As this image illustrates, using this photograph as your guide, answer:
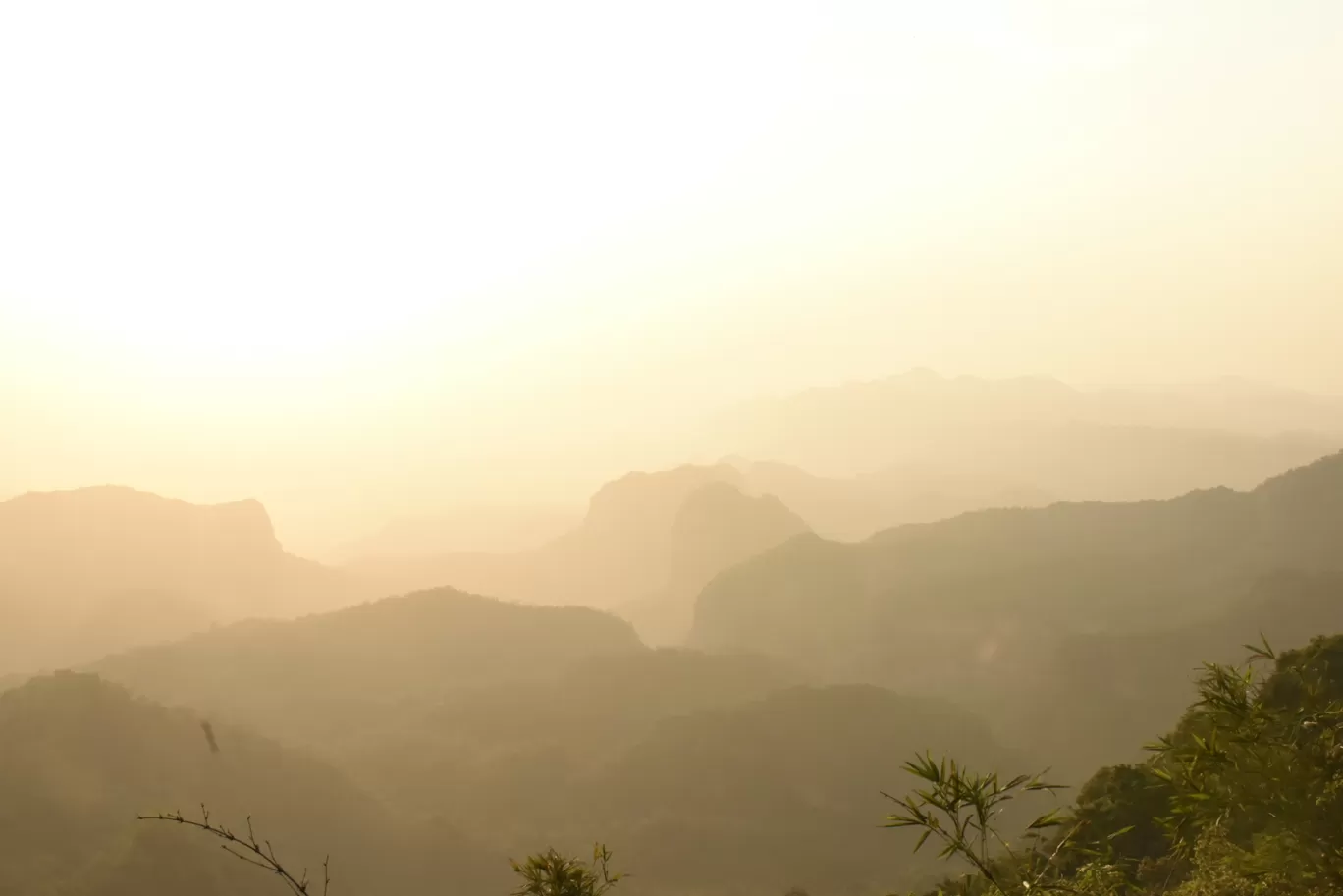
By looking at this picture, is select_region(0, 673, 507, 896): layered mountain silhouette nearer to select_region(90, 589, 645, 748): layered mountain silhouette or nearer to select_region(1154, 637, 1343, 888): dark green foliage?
select_region(90, 589, 645, 748): layered mountain silhouette

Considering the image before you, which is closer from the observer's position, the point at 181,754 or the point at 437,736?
the point at 181,754

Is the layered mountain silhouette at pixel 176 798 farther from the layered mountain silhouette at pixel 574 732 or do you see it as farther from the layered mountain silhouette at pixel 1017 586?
the layered mountain silhouette at pixel 1017 586

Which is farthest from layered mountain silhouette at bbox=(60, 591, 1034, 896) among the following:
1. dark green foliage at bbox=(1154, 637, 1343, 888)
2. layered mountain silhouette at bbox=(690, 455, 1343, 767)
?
dark green foliage at bbox=(1154, 637, 1343, 888)

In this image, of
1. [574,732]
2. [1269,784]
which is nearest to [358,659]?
[574,732]

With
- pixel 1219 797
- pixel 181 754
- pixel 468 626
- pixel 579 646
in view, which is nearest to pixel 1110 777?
pixel 1219 797

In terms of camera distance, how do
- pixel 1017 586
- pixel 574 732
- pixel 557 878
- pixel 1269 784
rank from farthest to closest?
pixel 1017 586
pixel 574 732
pixel 557 878
pixel 1269 784

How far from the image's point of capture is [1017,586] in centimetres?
16075

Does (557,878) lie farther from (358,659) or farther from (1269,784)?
(358,659)

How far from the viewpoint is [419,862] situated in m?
89.2

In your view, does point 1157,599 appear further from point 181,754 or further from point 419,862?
point 181,754

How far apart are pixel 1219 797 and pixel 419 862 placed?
8998 cm

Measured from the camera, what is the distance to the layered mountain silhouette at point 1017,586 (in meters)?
141

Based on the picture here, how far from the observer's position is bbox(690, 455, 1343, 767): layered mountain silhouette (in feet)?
463

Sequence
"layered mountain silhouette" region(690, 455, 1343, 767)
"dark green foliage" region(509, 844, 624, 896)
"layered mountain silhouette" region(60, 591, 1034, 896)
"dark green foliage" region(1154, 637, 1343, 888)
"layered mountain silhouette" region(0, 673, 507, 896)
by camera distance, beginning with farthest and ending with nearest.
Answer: "layered mountain silhouette" region(690, 455, 1343, 767)
"layered mountain silhouette" region(60, 591, 1034, 896)
"layered mountain silhouette" region(0, 673, 507, 896)
"dark green foliage" region(509, 844, 624, 896)
"dark green foliage" region(1154, 637, 1343, 888)
